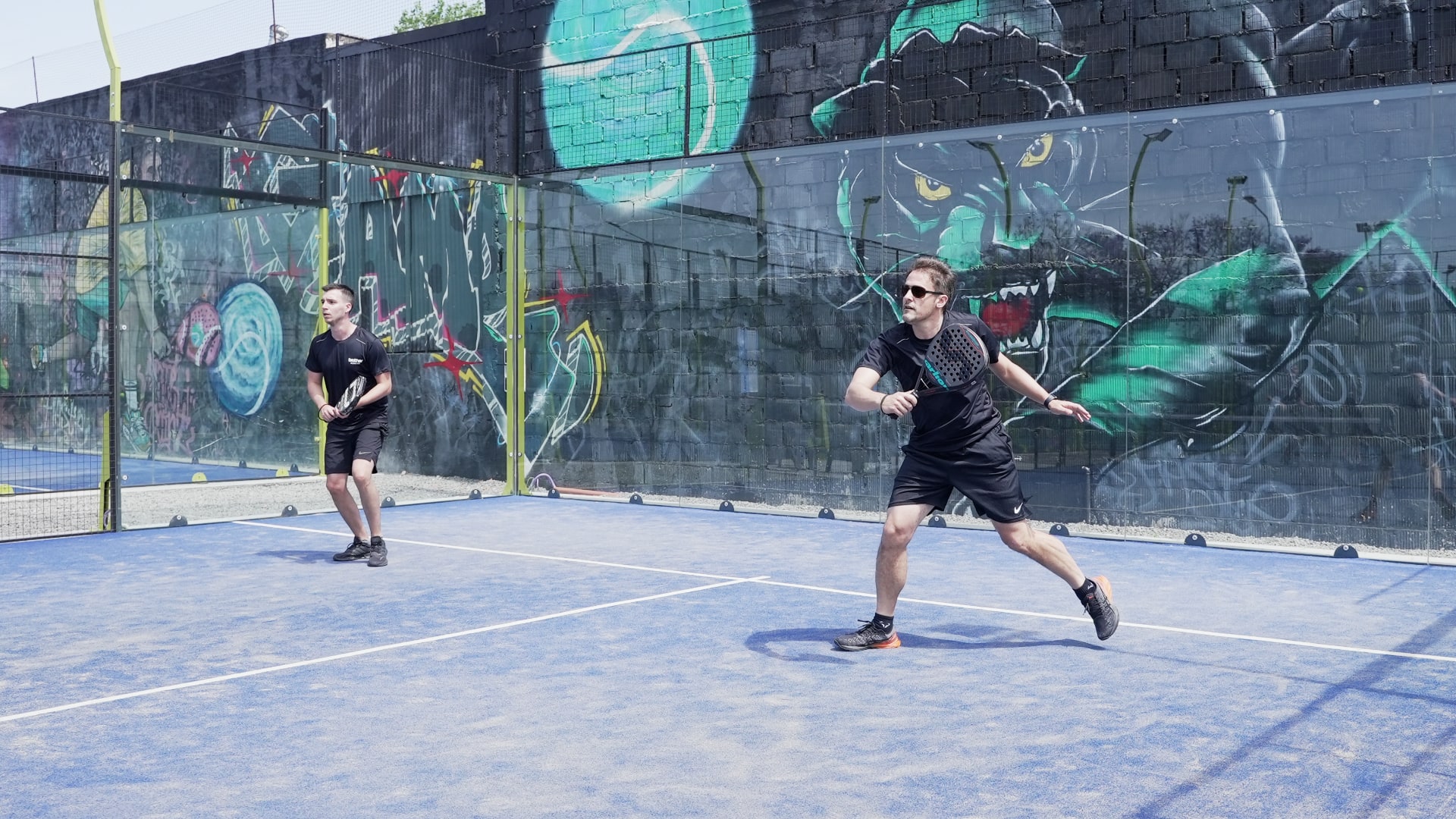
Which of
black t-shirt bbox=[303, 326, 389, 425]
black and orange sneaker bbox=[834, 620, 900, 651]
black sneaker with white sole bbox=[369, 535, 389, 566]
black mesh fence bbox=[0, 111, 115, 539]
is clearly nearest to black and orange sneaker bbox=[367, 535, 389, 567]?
black sneaker with white sole bbox=[369, 535, 389, 566]

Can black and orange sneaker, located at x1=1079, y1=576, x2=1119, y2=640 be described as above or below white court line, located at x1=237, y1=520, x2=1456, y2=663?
above

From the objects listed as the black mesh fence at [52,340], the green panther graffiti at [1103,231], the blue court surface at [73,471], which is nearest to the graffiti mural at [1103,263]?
the green panther graffiti at [1103,231]

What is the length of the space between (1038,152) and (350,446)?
5.88m

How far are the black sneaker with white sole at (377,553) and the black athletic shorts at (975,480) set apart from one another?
13.3ft

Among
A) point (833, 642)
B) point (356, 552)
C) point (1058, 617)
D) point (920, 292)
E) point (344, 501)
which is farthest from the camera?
point (356, 552)

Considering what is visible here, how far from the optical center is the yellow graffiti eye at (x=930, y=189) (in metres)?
11.4

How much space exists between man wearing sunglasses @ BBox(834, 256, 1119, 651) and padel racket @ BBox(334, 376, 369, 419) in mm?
4134

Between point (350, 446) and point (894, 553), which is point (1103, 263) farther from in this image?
point (350, 446)

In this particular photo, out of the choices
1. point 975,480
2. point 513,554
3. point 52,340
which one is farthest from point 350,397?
point 52,340

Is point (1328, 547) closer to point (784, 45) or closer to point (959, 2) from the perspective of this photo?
point (959, 2)

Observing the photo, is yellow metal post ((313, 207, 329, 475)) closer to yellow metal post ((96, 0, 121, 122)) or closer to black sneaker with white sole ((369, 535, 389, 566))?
yellow metal post ((96, 0, 121, 122))

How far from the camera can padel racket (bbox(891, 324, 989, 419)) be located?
6203mm

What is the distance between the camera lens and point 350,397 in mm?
8961

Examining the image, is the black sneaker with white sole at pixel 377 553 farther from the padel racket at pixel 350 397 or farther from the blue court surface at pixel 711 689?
the padel racket at pixel 350 397
